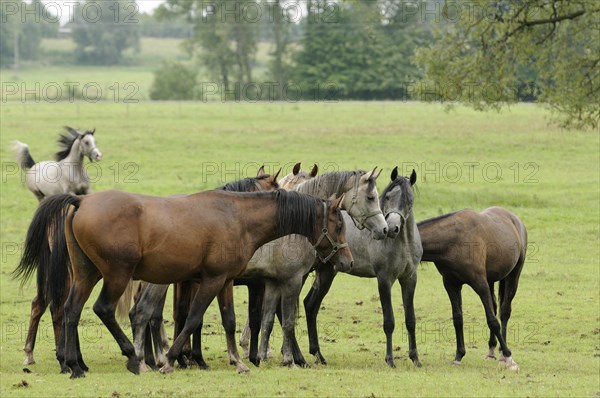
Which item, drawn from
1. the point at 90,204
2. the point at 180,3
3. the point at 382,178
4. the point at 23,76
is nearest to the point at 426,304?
the point at 90,204

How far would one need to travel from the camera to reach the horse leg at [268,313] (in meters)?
12.1

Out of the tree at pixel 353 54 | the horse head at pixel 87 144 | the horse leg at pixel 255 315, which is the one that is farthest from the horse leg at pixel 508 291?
the tree at pixel 353 54

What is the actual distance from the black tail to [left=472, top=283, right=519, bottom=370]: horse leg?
18.5ft

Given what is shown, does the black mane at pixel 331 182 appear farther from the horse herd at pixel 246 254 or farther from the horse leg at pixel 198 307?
the horse leg at pixel 198 307

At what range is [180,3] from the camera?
5978 cm

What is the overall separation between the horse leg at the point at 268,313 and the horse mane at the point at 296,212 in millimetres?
1387

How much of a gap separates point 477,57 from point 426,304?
242 inches

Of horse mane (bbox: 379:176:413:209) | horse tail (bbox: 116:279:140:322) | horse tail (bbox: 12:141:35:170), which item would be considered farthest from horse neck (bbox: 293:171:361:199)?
horse tail (bbox: 12:141:35:170)

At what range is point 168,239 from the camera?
33.9 ft

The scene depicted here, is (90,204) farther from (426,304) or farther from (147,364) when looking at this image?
(426,304)

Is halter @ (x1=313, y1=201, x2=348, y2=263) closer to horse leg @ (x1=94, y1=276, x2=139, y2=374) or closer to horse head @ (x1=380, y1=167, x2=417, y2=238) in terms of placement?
horse head @ (x1=380, y1=167, x2=417, y2=238)

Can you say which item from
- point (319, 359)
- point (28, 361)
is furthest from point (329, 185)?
point (28, 361)

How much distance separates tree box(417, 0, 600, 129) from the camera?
20078 mm

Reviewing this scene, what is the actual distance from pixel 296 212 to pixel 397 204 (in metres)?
1.55
